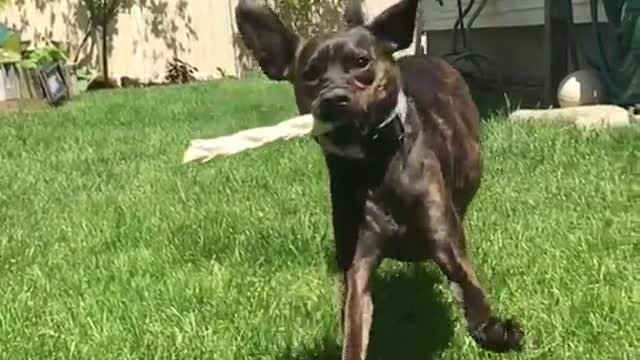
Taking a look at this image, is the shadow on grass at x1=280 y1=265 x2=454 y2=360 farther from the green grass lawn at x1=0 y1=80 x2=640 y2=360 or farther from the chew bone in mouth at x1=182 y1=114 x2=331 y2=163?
the chew bone in mouth at x1=182 y1=114 x2=331 y2=163

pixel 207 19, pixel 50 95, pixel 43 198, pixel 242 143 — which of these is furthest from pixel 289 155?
pixel 207 19

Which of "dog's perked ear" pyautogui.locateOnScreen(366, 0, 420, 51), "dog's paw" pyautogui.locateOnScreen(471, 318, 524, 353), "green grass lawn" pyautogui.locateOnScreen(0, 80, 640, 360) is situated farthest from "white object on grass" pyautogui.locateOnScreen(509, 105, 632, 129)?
"dog's perked ear" pyautogui.locateOnScreen(366, 0, 420, 51)

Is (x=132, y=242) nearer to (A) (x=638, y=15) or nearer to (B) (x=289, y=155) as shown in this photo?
(B) (x=289, y=155)

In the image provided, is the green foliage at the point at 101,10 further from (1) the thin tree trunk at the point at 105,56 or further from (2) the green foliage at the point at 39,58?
(2) the green foliage at the point at 39,58

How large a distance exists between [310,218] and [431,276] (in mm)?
1130

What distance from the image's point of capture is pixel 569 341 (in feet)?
11.9

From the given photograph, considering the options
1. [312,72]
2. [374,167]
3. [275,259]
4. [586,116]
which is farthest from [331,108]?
[586,116]

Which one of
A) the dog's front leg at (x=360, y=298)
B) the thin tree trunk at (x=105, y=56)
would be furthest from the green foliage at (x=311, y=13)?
the dog's front leg at (x=360, y=298)

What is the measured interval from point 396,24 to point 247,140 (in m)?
0.48

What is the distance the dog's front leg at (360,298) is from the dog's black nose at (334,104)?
0.43 m

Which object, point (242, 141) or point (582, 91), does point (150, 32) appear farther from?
point (242, 141)

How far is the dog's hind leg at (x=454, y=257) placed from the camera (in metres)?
2.98

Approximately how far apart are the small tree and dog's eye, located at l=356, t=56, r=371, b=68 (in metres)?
15.0

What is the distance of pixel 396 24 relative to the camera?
2.98m
